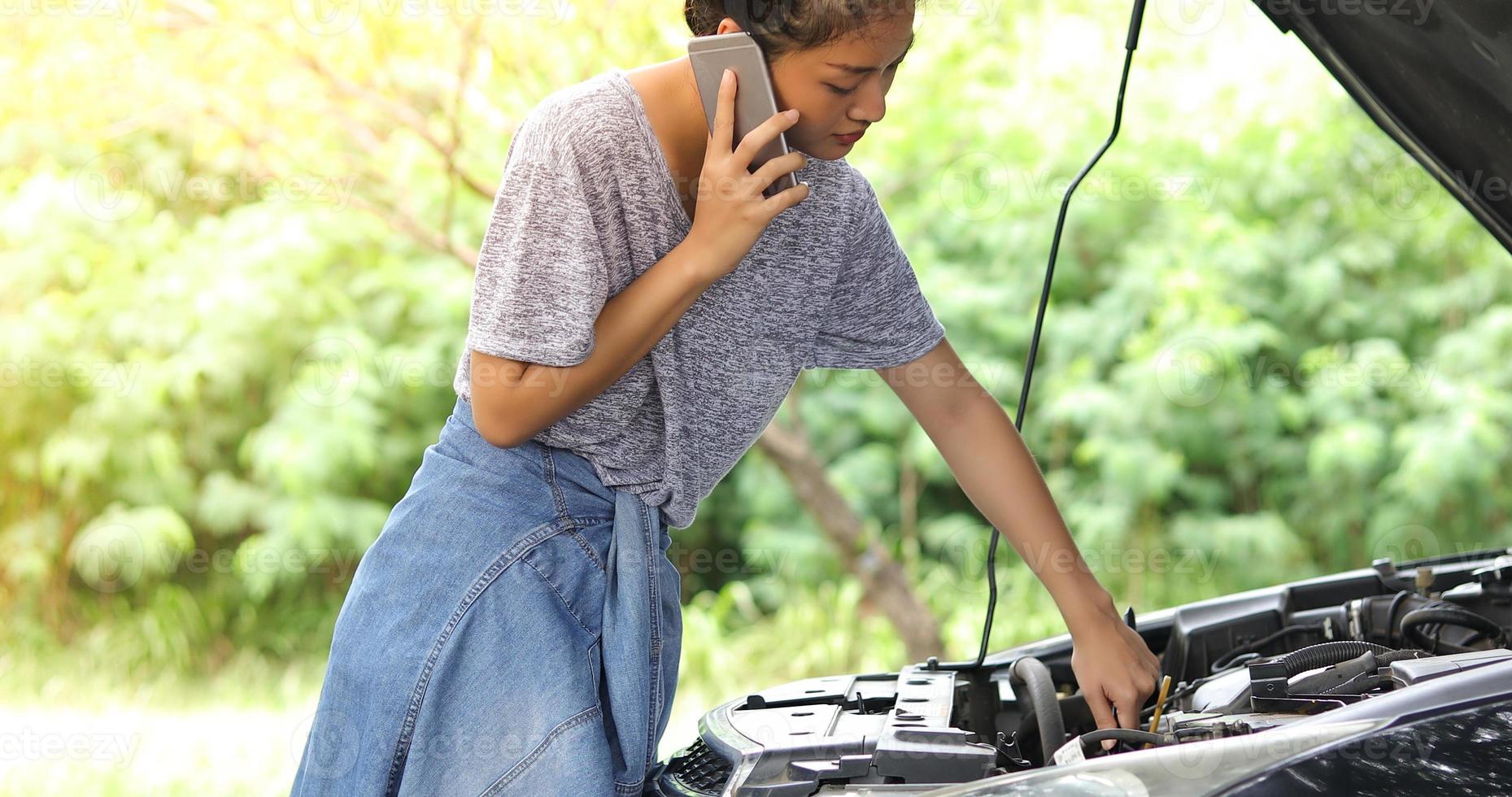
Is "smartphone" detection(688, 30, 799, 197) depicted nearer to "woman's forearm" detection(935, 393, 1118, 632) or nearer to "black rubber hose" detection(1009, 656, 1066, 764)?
"woman's forearm" detection(935, 393, 1118, 632)

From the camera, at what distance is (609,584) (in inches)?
56.0

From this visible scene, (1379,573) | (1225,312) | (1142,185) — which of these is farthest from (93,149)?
(1379,573)

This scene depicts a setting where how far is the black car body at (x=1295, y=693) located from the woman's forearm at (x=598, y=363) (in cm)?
44

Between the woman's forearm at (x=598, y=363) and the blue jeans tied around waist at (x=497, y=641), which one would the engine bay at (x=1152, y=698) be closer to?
the blue jeans tied around waist at (x=497, y=641)

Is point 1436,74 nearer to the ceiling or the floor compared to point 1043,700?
nearer to the ceiling

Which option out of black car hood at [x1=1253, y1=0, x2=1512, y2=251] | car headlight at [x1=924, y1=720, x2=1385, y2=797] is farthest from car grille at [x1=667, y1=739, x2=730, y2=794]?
black car hood at [x1=1253, y1=0, x2=1512, y2=251]

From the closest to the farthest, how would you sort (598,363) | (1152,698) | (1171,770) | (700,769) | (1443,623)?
(1171,770)
(598,363)
(700,769)
(1152,698)
(1443,623)

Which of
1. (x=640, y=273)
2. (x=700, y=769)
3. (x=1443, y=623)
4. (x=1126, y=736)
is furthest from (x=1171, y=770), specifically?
(x=1443, y=623)

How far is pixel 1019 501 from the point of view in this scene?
168 centimetres

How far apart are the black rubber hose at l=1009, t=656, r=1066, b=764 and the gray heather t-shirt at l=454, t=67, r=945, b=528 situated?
Result: 0.46 metres

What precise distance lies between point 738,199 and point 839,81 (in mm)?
174

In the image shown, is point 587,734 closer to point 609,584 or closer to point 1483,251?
point 609,584

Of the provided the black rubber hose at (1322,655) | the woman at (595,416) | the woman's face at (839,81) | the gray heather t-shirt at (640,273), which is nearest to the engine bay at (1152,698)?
the black rubber hose at (1322,655)

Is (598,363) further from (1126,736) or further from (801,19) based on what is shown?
(1126,736)
